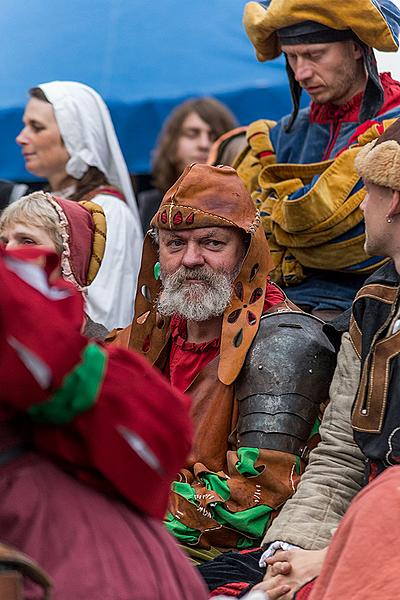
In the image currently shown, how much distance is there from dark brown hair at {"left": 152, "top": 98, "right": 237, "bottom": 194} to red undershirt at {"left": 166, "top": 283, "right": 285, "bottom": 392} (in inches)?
96.7

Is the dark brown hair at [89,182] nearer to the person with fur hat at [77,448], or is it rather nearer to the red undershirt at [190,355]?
the red undershirt at [190,355]

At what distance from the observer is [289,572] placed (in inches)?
139

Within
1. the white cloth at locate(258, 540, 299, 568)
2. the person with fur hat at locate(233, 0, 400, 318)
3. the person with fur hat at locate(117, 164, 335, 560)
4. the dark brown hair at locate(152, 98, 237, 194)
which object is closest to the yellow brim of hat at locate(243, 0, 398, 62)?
the person with fur hat at locate(233, 0, 400, 318)

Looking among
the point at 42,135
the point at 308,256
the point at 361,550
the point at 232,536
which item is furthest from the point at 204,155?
the point at 361,550

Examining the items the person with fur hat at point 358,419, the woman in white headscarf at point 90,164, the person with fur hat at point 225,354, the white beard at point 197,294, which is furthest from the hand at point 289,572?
the woman in white headscarf at point 90,164

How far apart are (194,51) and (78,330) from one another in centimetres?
595

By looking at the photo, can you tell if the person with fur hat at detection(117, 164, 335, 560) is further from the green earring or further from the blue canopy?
the blue canopy

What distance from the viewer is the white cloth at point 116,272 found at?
19.1 feet

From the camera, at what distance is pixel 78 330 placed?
220cm

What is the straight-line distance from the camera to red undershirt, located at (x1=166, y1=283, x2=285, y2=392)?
4414 mm

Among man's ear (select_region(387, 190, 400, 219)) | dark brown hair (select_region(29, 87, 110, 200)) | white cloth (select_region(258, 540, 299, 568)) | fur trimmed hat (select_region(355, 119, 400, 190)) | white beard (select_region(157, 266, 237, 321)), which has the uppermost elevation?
fur trimmed hat (select_region(355, 119, 400, 190))

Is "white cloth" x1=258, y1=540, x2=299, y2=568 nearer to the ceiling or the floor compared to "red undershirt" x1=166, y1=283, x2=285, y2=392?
nearer to the floor

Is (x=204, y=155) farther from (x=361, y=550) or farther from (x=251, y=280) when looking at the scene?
(x=361, y=550)

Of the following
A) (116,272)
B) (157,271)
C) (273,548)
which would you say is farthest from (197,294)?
(116,272)
